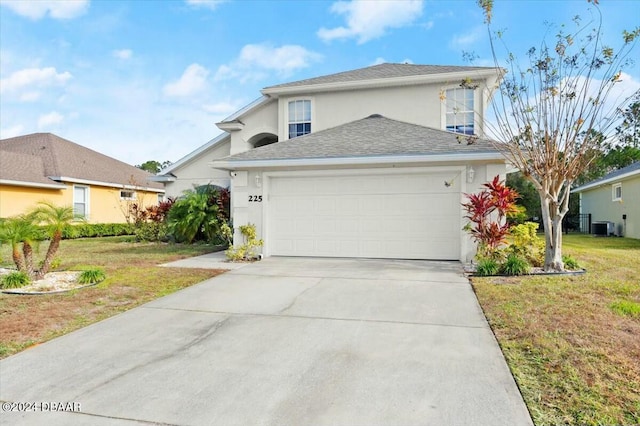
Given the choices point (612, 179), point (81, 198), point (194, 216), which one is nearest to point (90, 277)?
point (194, 216)

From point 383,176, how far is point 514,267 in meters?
3.86

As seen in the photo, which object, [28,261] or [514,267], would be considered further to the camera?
[514,267]

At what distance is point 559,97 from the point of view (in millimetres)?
8172

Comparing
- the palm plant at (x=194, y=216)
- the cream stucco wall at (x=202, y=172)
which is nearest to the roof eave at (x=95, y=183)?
the cream stucco wall at (x=202, y=172)

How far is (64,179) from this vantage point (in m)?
17.3

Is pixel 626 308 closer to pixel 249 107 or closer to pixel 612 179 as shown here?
pixel 249 107

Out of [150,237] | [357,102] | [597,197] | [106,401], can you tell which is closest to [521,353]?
[106,401]

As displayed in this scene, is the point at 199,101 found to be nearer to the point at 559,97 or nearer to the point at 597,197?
the point at 559,97

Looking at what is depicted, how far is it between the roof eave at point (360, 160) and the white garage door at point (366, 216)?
1.99 feet

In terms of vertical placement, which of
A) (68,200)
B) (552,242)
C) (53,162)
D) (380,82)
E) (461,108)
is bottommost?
(552,242)

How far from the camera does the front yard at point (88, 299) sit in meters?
4.58

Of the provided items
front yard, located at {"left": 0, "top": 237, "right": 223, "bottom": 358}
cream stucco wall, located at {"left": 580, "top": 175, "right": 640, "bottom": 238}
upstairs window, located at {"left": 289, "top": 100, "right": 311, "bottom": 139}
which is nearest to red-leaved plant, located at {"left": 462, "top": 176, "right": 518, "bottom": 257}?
front yard, located at {"left": 0, "top": 237, "right": 223, "bottom": 358}

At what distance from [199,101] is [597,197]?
22.2 metres

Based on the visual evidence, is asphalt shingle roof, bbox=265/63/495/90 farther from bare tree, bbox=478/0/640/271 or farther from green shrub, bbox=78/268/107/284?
green shrub, bbox=78/268/107/284
